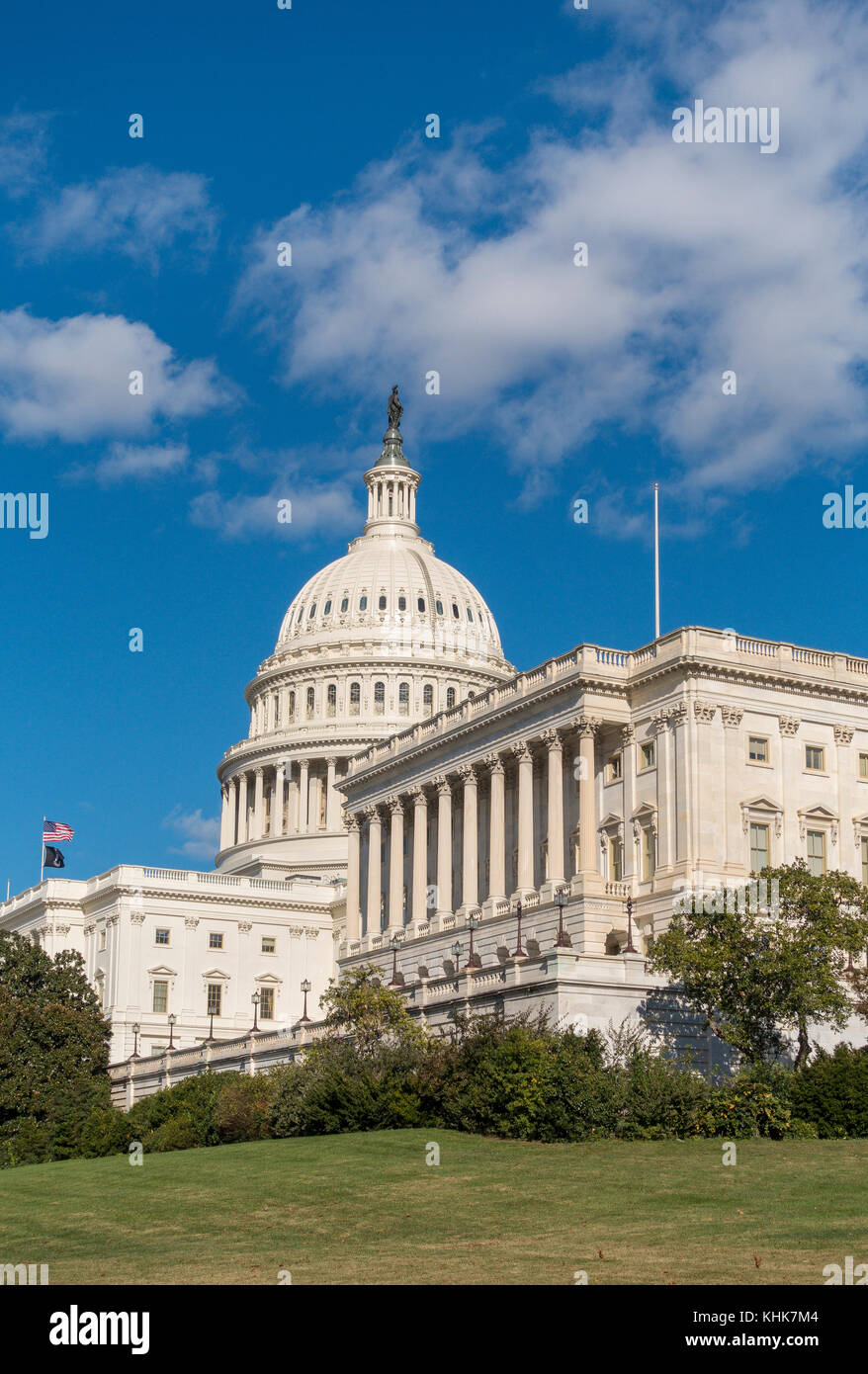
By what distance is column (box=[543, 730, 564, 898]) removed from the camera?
82250 mm

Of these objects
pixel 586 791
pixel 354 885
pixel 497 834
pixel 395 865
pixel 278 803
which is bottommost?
pixel 354 885

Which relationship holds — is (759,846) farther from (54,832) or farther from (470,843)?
(54,832)

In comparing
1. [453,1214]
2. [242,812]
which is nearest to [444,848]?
[242,812]

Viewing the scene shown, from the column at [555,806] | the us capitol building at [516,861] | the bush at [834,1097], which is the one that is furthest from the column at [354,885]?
the bush at [834,1097]

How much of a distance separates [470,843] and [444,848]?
193 cm

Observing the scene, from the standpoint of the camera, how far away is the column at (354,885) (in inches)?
4011

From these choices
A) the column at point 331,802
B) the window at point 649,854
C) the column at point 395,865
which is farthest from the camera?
the column at point 331,802

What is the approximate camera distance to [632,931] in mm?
75812

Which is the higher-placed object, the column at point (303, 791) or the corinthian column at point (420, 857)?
the column at point (303, 791)

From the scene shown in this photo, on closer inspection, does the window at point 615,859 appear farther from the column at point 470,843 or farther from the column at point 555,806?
the column at point 470,843

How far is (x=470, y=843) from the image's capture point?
299 ft

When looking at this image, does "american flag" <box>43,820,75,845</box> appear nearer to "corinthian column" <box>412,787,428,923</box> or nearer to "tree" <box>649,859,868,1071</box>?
"corinthian column" <box>412,787,428,923</box>

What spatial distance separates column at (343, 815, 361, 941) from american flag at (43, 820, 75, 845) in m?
22.3

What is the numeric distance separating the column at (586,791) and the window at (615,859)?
0.79 metres
